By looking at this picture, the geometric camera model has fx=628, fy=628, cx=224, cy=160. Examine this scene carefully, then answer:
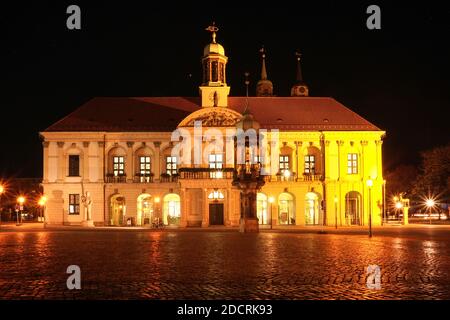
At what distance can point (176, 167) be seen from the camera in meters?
64.1

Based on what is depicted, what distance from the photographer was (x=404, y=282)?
13.5m

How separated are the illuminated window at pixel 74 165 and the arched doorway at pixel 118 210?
14.6 feet

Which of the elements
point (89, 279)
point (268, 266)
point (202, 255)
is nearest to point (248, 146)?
point (202, 255)

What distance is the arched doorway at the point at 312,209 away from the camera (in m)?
65.2

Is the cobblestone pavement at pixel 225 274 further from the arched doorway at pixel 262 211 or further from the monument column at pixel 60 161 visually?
the arched doorway at pixel 262 211

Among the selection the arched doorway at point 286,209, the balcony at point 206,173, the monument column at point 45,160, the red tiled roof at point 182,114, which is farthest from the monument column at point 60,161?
the arched doorway at point 286,209

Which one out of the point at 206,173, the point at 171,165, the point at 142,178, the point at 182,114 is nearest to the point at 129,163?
the point at 142,178

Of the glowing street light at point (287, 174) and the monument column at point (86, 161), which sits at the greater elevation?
the monument column at point (86, 161)

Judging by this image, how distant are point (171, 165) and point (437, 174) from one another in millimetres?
30802

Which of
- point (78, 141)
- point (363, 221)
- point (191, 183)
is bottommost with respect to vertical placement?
point (363, 221)

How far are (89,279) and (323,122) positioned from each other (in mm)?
52499

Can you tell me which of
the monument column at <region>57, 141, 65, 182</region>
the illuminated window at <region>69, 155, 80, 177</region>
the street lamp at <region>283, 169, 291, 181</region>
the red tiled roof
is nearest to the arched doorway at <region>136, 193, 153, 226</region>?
the illuminated window at <region>69, 155, 80, 177</region>

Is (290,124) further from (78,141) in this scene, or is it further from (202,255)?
(202,255)

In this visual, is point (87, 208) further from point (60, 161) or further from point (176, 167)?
point (176, 167)
